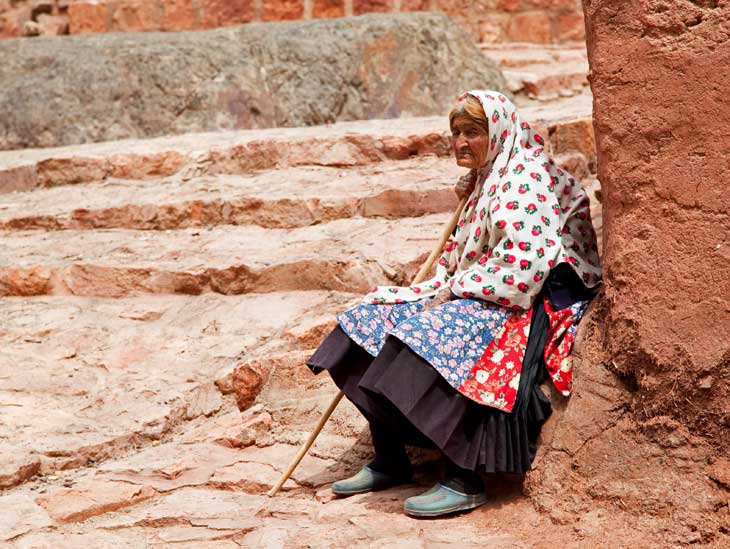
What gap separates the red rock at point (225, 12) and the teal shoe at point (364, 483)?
23.9 feet

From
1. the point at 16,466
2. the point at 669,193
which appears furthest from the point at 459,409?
the point at 16,466

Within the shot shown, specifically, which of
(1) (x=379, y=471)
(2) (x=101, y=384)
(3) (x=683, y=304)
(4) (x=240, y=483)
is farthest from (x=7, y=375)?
(3) (x=683, y=304)

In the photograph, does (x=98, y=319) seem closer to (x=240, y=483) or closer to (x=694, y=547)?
(x=240, y=483)

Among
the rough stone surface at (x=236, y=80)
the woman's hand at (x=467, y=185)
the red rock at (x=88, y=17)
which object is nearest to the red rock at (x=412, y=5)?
the rough stone surface at (x=236, y=80)

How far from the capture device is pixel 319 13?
10.7 meters

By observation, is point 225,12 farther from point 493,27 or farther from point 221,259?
point 221,259

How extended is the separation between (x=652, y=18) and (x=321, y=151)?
3.75m

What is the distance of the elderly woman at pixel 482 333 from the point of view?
3727 mm

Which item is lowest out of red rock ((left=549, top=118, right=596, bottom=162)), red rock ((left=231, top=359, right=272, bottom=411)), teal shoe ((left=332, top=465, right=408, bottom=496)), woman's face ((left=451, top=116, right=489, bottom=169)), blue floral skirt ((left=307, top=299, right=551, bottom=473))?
teal shoe ((left=332, top=465, right=408, bottom=496))

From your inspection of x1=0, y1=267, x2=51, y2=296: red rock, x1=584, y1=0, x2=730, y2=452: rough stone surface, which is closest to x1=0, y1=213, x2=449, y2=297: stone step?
x1=0, y1=267, x2=51, y2=296: red rock

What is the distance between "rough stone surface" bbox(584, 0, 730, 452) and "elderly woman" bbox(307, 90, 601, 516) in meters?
0.29

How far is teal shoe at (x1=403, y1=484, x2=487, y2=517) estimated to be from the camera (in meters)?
3.80

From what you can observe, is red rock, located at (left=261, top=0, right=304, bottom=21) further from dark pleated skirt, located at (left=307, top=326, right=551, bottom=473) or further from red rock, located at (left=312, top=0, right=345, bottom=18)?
dark pleated skirt, located at (left=307, top=326, right=551, bottom=473)

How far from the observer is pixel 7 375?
5227mm
